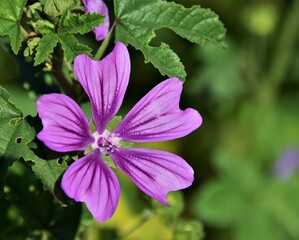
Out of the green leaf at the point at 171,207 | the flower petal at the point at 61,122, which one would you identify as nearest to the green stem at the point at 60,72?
the flower petal at the point at 61,122

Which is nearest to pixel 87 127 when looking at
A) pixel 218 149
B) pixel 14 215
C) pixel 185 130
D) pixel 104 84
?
pixel 104 84

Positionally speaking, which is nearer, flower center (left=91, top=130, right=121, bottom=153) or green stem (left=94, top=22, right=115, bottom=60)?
flower center (left=91, top=130, right=121, bottom=153)

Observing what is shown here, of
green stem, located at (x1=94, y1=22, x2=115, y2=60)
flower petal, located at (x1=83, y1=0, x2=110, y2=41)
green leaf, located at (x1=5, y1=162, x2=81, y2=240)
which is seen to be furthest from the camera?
green leaf, located at (x1=5, y1=162, x2=81, y2=240)

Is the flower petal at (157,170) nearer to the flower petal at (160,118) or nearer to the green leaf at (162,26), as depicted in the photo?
the flower petal at (160,118)

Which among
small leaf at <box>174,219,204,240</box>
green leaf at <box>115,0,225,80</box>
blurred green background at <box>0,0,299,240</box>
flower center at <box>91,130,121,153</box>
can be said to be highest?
green leaf at <box>115,0,225,80</box>

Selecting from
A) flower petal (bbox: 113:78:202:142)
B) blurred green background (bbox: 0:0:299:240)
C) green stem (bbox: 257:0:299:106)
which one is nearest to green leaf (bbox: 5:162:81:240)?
flower petal (bbox: 113:78:202:142)

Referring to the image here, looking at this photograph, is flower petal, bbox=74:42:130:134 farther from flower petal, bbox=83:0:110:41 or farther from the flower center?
flower petal, bbox=83:0:110:41
